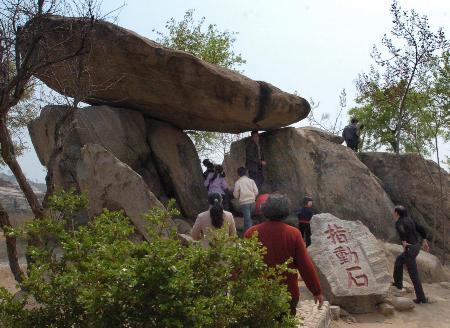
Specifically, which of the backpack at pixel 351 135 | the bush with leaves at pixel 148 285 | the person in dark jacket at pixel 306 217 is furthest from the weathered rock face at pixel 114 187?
the backpack at pixel 351 135

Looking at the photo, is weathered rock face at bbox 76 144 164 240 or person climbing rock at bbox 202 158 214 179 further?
person climbing rock at bbox 202 158 214 179

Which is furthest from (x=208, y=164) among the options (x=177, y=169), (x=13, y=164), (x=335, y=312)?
(x=13, y=164)

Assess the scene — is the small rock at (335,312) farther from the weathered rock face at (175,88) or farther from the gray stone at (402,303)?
the weathered rock face at (175,88)

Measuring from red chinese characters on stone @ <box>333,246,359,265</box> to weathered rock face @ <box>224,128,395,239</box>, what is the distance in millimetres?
4692

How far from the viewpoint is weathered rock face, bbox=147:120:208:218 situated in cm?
1315

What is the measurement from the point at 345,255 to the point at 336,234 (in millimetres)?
474

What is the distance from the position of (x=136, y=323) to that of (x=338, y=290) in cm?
556

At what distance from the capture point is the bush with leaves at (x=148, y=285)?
3082 mm

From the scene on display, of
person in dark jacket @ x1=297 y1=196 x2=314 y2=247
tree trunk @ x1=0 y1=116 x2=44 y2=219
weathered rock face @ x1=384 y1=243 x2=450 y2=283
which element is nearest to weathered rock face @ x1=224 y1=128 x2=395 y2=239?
weathered rock face @ x1=384 y1=243 x2=450 y2=283

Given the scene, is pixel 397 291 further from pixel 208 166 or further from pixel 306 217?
pixel 208 166

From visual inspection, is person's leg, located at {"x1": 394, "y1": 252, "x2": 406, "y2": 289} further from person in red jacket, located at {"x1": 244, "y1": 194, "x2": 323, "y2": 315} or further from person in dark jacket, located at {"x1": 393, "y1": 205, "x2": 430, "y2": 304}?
person in red jacket, located at {"x1": 244, "y1": 194, "x2": 323, "y2": 315}

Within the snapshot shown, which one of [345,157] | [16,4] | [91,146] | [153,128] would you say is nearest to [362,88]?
[345,157]

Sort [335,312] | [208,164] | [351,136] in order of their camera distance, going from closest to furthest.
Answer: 1. [335,312]
2. [208,164]
3. [351,136]

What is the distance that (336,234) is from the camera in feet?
29.6
